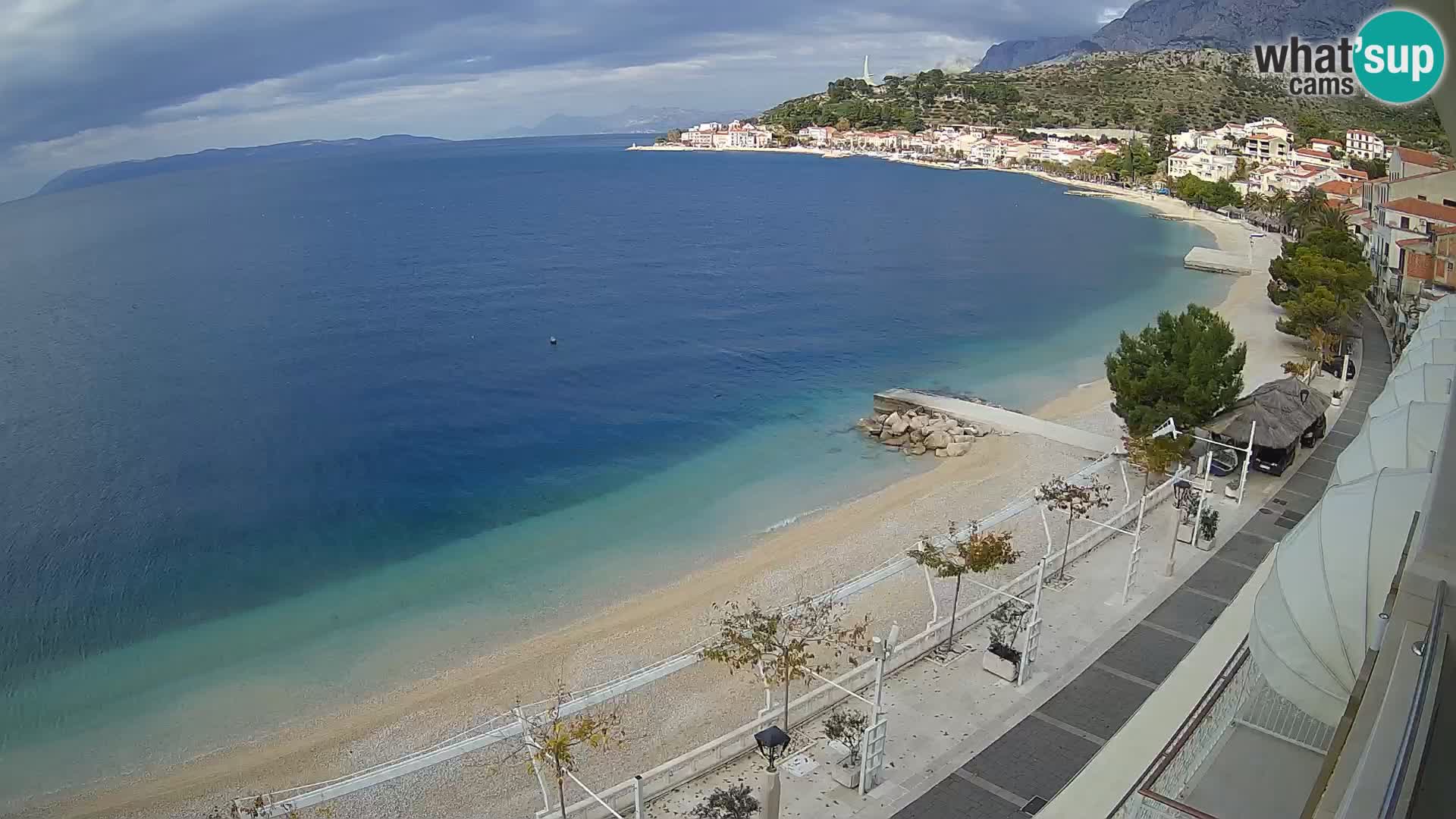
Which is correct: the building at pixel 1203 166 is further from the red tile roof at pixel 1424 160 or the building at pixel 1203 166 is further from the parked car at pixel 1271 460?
the parked car at pixel 1271 460

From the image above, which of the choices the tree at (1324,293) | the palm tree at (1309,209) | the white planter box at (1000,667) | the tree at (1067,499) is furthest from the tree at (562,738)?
the palm tree at (1309,209)

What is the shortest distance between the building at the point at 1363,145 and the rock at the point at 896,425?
88.9m

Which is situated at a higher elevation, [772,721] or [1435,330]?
[1435,330]

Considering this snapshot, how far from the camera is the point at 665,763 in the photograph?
13320 millimetres

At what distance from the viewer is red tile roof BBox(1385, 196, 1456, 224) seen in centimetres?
3859

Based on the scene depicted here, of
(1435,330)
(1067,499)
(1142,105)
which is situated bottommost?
(1067,499)

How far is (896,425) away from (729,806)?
66.4 feet

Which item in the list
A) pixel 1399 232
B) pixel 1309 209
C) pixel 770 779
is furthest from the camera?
pixel 1309 209

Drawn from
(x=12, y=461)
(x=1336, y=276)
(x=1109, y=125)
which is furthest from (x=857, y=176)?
(x=12, y=461)

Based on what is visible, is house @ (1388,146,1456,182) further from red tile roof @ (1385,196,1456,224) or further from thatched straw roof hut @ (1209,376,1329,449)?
thatched straw roof hut @ (1209,376,1329,449)

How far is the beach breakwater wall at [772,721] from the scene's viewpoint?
39.4 ft

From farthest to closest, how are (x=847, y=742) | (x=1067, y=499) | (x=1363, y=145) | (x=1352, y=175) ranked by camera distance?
1. (x=1363, y=145)
2. (x=1352, y=175)
3. (x=1067, y=499)
4. (x=847, y=742)

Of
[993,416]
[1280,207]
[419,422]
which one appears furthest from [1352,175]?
[419,422]

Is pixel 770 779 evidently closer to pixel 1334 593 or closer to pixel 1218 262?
pixel 1334 593
